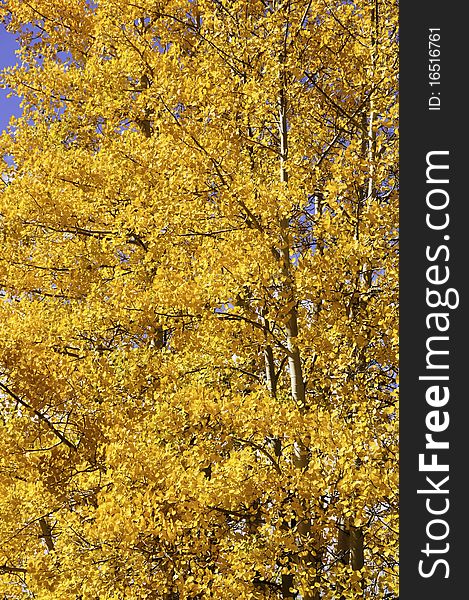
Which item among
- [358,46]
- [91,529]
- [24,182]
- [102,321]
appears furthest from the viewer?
[24,182]

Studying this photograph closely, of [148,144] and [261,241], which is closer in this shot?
[261,241]

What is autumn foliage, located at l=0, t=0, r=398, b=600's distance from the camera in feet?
15.0

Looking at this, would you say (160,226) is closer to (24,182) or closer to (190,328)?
(190,328)

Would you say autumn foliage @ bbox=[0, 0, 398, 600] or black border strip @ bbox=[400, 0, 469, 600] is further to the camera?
autumn foliage @ bbox=[0, 0, 398, 600]

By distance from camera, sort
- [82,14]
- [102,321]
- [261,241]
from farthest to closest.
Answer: [82,14] < [102,321] < [261,241]

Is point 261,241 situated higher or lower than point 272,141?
lower

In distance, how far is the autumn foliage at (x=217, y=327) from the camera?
4570 mm

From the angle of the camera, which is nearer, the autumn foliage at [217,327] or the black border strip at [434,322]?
the black border strip at [434,322]

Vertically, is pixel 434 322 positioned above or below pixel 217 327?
below

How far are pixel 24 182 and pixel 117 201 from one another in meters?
0.89

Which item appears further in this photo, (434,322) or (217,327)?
(217,327)

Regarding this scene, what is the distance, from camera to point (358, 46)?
5547 mm

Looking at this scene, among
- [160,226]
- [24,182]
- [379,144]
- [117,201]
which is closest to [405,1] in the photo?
[379,144]

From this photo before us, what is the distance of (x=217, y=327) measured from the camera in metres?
5.31
